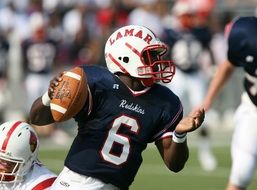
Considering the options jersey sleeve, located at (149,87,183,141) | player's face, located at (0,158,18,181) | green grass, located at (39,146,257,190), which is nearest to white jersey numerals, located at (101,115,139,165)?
jersey sleeve, located at (149,87,183,141)

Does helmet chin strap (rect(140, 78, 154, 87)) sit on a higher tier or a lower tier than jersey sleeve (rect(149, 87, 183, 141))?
higher

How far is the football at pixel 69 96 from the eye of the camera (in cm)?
464

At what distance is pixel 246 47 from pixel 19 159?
2.19 metres

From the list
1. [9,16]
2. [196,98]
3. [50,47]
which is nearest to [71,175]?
[196,98]

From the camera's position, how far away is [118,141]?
15.9 feet

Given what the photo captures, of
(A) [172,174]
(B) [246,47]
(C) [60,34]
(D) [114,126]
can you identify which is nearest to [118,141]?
(D) [114,126]

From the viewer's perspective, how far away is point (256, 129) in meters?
6.43

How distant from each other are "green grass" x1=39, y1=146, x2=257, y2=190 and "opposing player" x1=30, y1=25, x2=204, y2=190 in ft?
12.8

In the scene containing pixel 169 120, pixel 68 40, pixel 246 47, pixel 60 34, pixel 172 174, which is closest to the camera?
pixel 169 120

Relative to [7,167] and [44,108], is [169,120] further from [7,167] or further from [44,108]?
[7,167]

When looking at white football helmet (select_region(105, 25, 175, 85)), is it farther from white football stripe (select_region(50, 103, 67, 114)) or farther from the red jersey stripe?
the red jersey stripe

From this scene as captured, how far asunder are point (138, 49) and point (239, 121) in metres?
1.91

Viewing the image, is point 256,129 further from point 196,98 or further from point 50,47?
point 50,47

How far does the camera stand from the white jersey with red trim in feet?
16.4
